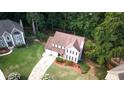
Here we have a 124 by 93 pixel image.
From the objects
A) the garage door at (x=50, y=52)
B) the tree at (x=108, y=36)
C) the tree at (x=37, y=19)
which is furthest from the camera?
the garage door at (x=50, y=52)

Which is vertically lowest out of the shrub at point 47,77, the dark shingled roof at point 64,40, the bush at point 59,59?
the shrub at point 47,77

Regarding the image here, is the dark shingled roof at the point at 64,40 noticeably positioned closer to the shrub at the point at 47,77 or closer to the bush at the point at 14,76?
the shrub at the point at 47,77

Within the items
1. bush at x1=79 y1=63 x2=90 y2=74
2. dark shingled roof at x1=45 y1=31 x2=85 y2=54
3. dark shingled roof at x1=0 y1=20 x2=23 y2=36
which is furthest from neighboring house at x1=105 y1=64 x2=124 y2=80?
dark shingled roof at x1=0 y1=20 x2=23 y2=36

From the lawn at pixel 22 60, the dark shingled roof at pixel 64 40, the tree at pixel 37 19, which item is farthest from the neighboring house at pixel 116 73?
the tree at pixel 37 19

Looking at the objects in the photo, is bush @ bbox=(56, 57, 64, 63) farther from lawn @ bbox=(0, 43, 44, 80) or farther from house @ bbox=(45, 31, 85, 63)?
lawn @ bbox=(0, 43, 44, 80)
